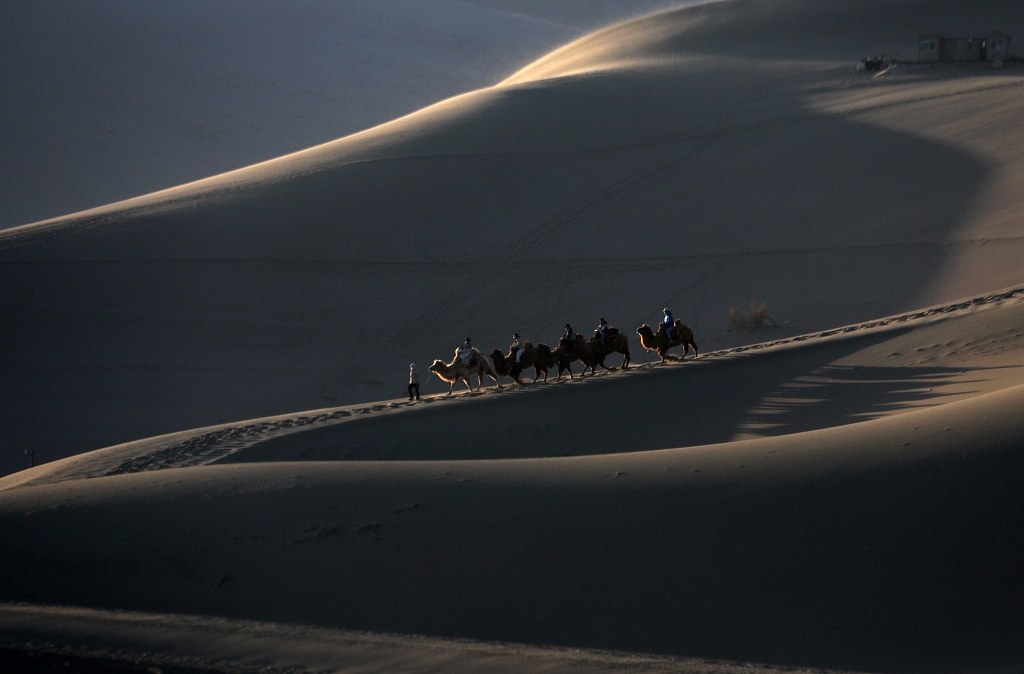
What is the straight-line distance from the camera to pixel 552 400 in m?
15.8

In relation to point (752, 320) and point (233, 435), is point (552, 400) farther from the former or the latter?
point (752, 320)

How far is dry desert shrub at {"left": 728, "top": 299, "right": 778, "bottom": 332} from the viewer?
21.6m

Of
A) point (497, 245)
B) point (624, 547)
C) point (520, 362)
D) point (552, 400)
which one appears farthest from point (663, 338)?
point (497, 245)

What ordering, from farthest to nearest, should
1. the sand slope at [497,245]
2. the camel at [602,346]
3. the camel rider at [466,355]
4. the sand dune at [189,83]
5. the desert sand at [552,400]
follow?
the sand dune at [189,83] → the sand slope at [497,245] → the camel at [602,346] → the camel rider at [466,355] → the desert sand at [552,400]

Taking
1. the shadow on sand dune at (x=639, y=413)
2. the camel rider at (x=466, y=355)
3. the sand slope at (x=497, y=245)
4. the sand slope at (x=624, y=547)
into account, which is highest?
the sand slope at (x=497, y=245)

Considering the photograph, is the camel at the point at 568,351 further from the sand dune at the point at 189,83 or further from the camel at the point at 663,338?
the sand dune at the point at 189,83

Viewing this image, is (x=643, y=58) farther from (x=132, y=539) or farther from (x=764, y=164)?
(x=132, y=539)

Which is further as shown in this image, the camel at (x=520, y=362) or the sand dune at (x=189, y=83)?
the sand dune at (x=189, y=83)

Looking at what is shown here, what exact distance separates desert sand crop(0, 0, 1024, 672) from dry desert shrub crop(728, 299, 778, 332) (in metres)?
0.40

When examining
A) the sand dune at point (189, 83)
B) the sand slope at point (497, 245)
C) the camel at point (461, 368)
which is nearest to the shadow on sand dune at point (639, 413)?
the camel at point (461, 368)

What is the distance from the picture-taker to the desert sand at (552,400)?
7680mm

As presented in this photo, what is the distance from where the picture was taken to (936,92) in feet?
119

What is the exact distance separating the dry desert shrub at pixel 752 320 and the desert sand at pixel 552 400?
1.33 ft

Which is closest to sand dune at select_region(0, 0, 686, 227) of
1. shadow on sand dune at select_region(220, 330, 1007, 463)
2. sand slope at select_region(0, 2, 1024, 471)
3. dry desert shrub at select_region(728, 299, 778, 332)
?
sand slope at select_region(0, 2, 1024, 471)
